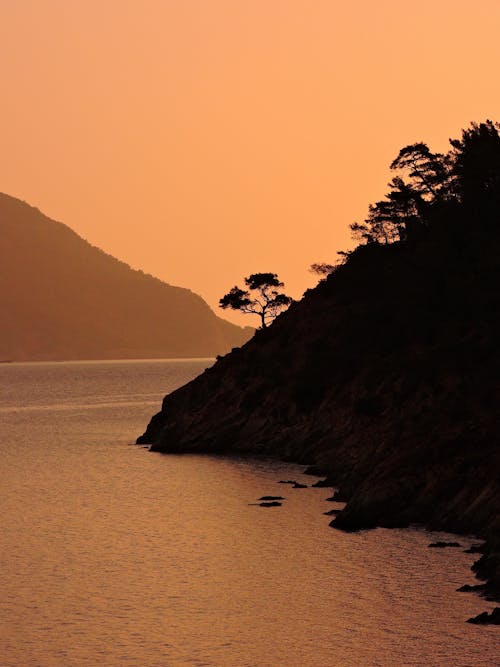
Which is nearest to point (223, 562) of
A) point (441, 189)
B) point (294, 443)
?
point (294, 443)

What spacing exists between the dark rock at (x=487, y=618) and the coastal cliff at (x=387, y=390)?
20.0 feet

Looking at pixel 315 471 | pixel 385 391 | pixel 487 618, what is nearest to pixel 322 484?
pixel 315 471

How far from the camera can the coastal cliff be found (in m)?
58.2

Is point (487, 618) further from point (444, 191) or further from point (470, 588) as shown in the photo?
point (444, 191)

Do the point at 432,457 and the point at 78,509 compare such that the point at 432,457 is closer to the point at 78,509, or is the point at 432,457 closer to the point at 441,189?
the point at 78,509

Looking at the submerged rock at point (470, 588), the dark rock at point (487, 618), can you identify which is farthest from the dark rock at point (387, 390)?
the dark rock at point (487, 618)

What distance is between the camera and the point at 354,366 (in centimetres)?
9569

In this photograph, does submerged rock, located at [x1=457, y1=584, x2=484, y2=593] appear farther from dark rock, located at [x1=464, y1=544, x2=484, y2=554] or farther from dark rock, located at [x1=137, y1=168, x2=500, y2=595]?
dark rock, located at [x1=464, y1=544, x2=484, y2=554]

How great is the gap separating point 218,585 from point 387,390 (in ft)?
130

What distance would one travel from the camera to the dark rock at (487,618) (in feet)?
126

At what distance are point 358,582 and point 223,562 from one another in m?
8.37

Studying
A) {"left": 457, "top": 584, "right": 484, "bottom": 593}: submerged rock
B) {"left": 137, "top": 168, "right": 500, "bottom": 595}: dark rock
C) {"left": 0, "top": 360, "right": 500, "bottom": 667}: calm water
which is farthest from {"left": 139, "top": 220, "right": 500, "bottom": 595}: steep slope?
{"left": 0, "top": 360, "right": 500, "bottom": 667}: calm water

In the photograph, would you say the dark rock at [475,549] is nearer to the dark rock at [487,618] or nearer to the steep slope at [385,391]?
the steep slope at [385,391]

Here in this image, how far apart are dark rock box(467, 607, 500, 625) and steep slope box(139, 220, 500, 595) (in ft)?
19.6
